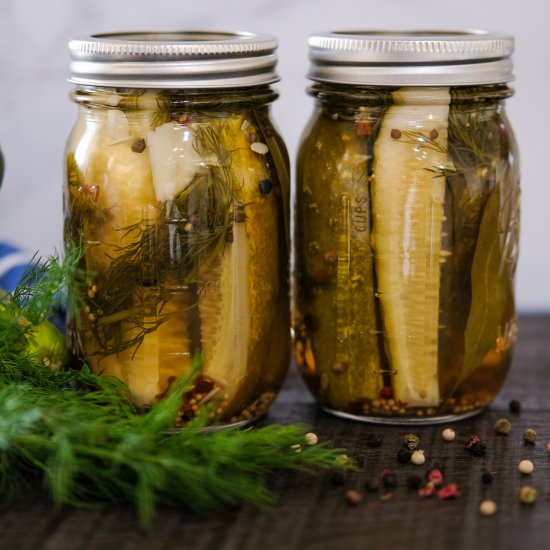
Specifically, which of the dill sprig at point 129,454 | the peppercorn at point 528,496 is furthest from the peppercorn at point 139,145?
the peppercorn at point 528,496

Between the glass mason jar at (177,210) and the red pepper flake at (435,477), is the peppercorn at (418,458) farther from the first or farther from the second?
the glass mason jar at (177,210)

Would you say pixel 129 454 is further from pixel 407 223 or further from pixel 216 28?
pixel 216 28

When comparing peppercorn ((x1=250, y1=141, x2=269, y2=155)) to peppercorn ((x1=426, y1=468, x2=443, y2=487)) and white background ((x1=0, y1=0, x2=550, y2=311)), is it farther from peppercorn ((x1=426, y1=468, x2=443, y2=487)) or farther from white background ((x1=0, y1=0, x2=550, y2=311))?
white background ((x1=0, y1=0, x2=550, y2=311))

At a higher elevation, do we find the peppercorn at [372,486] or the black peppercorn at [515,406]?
the peppercorn at [372,486]

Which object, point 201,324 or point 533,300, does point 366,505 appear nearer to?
point 201,324

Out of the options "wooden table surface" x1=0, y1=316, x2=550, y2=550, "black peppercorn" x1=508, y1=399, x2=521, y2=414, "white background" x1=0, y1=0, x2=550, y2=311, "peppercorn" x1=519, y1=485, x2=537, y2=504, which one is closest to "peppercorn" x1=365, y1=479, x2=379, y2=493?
"wooden table surface" x1=0, y1=316, x2=550, y2=550
